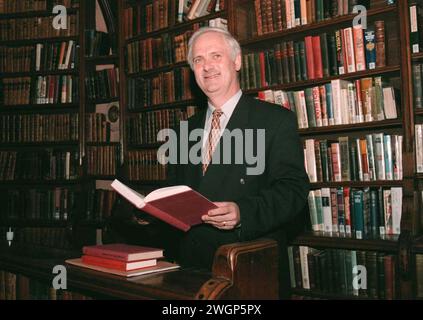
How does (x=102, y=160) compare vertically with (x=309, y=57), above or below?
below

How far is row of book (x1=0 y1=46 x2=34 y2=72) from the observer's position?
3877 mm

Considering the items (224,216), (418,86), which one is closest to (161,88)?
(418,86)

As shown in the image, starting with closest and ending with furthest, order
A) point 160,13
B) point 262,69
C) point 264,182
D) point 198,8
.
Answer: point 264,182, point 262,69, point 198,8, point 160,13

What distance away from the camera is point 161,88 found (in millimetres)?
3414

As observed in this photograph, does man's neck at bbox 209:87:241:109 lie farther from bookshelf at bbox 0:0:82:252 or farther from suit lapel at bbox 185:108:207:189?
bookshelf at bbox 0:0:82:252

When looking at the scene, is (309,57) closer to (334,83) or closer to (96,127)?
(334,83)

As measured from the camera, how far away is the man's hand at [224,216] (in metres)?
1.29

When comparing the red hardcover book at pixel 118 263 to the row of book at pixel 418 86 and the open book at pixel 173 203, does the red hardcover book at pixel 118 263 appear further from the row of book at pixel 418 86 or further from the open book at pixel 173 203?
the row of book at pixel 418 86

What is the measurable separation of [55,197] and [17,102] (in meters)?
0.96

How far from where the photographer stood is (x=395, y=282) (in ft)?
7.21

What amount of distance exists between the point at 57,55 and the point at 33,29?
0.33 metres

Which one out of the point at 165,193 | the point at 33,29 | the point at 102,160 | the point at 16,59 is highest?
the point at 33,29

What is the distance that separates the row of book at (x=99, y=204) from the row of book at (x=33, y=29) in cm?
150

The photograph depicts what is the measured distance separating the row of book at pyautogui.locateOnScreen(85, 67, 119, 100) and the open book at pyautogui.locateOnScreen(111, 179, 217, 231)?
267cm
